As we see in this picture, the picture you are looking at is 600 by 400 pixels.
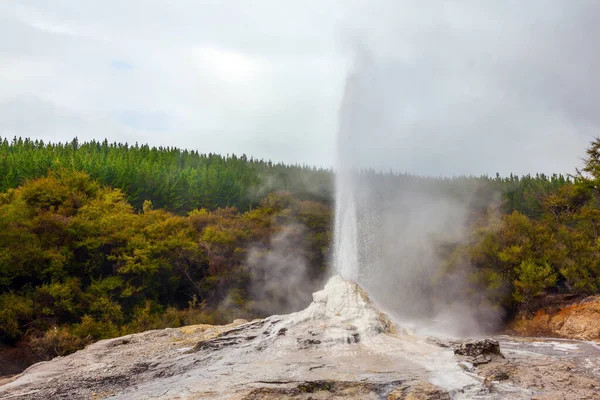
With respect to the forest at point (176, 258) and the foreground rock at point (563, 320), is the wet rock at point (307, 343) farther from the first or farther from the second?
the foreground rock at point (563, 320)

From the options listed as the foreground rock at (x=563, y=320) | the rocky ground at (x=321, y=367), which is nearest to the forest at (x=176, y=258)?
the foreground rock at (x=563, y=320)

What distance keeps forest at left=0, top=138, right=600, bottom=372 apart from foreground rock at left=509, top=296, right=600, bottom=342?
879mm

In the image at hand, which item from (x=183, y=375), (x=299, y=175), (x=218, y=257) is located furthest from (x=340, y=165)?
(x=299, y=175)

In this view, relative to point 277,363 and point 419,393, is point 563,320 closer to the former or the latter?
point 277,363

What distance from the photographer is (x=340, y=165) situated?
73.3 ft


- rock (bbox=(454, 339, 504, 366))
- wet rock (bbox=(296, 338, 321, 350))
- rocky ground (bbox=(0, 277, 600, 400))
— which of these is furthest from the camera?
wet rock (bbox=(296, 338, 321, 350))

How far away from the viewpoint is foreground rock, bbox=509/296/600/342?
2371cm

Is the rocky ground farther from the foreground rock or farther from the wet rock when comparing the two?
the foreground rock

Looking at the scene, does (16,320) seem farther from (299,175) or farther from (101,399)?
(299,175)

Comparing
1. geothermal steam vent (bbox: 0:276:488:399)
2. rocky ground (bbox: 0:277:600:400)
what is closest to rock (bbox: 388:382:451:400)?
rocky ground (bbox: 0:277:600:400)

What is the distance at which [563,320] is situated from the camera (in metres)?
25.4

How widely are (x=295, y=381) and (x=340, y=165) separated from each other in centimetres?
1439

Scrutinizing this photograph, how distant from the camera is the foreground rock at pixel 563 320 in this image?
933 inches

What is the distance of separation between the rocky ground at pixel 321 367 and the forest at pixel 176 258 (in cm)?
1019
